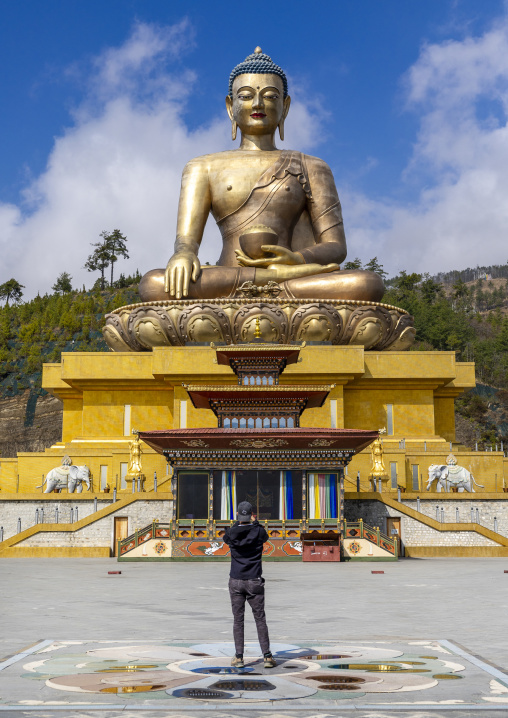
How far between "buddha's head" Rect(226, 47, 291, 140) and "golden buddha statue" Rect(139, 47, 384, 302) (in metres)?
0.03

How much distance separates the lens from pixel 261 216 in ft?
84.0

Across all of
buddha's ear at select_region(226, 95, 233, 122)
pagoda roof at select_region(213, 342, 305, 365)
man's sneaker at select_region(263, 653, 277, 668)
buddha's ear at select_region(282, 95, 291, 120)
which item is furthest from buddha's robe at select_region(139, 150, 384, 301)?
man's sneaker at select_region(263, 653, 277, 668)

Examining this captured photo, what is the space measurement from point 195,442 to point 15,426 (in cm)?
3674

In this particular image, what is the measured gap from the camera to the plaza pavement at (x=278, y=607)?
7016 millimetres

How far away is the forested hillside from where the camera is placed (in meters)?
52.4

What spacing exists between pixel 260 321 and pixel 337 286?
93.0 inches

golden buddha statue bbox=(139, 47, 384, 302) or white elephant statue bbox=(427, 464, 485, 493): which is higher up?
golden buddha statue bbox=(139, 47, 384, 302)

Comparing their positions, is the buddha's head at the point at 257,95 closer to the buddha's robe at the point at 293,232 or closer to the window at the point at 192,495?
the buddha's robe at the point at 293,232

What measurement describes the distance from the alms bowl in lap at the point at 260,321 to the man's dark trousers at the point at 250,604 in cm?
1653

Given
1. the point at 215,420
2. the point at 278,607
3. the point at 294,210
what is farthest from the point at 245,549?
the point at 294,210

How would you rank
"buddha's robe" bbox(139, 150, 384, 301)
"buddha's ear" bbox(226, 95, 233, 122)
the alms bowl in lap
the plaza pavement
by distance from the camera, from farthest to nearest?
"buddha's ear" bbox(226, 95, 233, 122), "buddha's robe" bbox(139, 150, 384, 301), the alms bowl in lap, the plaza pavement

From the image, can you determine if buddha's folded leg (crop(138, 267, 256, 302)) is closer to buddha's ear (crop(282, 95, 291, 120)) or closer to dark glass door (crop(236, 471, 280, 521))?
buddha's ear (crop(282, 95, 291, 120))

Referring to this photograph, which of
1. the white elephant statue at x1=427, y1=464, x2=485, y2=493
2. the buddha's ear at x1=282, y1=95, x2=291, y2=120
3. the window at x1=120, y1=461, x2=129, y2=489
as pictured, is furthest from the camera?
the buddha's ear at x1=282, y1=95, x2=291, y2=120

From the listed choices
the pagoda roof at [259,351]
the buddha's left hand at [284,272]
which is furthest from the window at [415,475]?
the buddha's left hand at [284,272]
